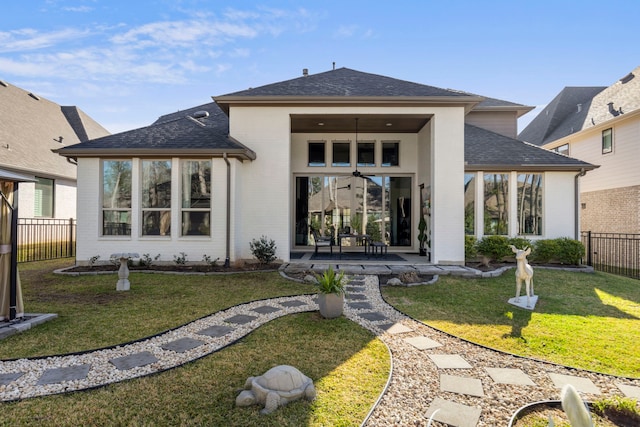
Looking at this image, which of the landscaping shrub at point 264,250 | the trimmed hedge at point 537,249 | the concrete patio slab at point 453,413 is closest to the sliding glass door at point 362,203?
the trimmed hedge at point 537,249

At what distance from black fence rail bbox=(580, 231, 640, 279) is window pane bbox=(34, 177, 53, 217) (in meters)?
21.4

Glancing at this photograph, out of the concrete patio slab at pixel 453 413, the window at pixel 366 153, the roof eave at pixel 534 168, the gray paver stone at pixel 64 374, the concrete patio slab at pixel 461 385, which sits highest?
the window at pixel 366 153

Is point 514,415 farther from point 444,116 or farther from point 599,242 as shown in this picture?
point 599,242

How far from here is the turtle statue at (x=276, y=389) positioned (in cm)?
260

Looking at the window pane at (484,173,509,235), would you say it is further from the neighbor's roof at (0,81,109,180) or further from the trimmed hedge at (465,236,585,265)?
the neighbor's roof at (0,81,109,180)

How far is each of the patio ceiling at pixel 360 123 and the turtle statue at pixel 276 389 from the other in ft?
26.2

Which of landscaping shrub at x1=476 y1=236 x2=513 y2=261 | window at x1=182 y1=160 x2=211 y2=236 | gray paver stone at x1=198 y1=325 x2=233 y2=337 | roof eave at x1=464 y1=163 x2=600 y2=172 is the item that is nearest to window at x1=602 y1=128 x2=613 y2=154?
roof eave at x1=464 y1=163 x2=600 y2=172

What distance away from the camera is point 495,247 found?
9.90m

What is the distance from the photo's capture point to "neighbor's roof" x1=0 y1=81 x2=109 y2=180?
12.9 meters

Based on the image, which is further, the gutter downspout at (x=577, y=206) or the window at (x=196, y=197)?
the gutter downspout at (x=577, y=206)

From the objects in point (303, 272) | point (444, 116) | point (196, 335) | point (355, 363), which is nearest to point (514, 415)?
point (355, 363)

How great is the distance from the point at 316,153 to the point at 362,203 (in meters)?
2.57

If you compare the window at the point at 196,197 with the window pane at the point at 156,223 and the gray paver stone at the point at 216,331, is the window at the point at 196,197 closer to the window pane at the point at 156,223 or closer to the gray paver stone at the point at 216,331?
the window pane at the point at 156,223

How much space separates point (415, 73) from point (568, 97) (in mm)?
10717
